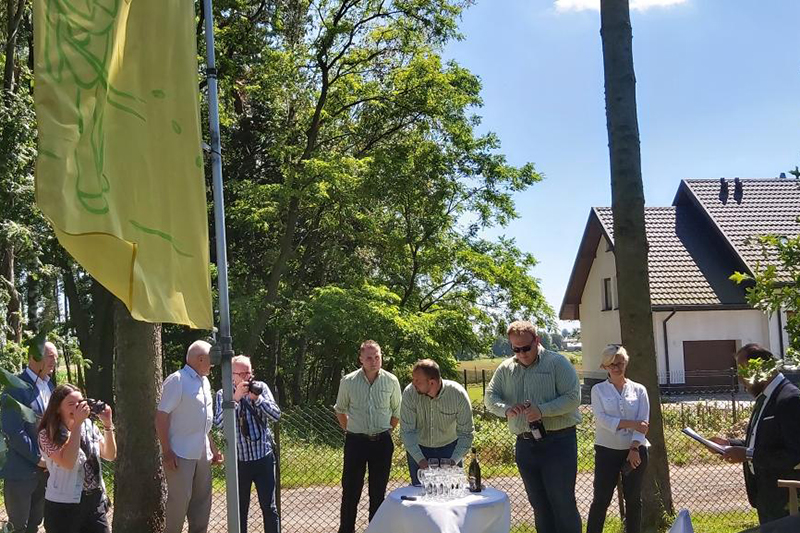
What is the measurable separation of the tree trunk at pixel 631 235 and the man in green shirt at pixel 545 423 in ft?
5.22

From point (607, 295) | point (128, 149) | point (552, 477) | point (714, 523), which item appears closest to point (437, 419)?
point (552, 477)

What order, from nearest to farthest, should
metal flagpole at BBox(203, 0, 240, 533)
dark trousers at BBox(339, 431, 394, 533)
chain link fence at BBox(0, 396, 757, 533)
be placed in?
metal flagpole at BBox(203, 0, 240, 533) → dark trousers at BBox(339, 431, 394, 533) → chain link fence at BBox(0, 396, 757, 533)

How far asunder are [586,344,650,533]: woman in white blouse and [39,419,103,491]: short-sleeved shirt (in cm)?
376

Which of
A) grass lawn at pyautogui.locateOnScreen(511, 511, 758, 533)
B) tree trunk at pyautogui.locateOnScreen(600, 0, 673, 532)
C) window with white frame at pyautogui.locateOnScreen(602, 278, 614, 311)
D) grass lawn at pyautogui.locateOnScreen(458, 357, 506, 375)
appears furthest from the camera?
window with white frame at pyautogui.locateOnScreen(602, 278, 614, 311)

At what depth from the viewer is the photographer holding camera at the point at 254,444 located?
6.83 meters

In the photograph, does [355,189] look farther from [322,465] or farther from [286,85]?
[322,465]

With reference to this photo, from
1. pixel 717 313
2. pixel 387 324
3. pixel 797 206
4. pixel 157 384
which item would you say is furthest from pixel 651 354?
pixel 797 206

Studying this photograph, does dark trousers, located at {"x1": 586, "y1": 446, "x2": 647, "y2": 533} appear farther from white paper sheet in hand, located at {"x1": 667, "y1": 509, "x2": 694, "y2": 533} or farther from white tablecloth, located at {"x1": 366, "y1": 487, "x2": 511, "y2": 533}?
white paper sheet in hand, located at {"x1": 667, "y1": 509, "x2": 694, "y2": 533}

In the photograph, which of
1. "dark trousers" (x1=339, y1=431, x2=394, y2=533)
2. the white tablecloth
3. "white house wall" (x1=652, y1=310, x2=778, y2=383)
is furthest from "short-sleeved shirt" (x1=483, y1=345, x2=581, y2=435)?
"white house wall" (x1=652, y1=310, x2=778, y2=383)

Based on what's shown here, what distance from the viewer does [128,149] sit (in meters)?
3.28

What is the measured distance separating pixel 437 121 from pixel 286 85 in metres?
4.28

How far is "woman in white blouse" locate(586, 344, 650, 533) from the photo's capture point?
6.60 m

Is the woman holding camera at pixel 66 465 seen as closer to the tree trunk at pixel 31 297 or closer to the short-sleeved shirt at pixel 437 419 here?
the short-sleeved shirt at pixel 437 419

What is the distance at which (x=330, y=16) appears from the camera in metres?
21.7
